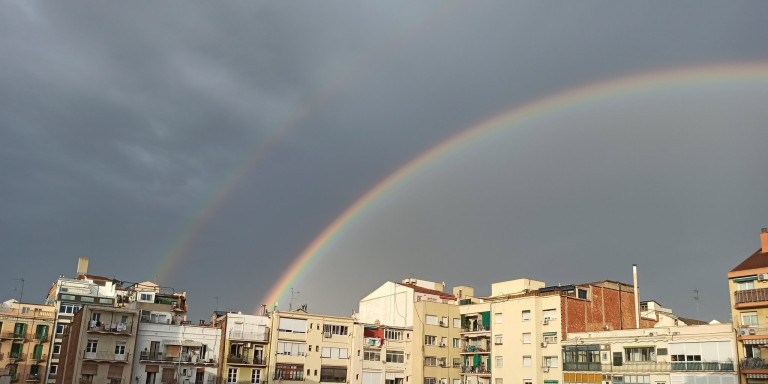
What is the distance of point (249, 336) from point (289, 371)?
21.0ft

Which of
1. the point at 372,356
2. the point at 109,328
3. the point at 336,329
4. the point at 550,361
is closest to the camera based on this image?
the point at 109,328

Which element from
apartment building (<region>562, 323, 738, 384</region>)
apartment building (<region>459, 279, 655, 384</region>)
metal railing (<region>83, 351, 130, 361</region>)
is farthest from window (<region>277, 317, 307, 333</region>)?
apartment building (<region>562, 323, 738, 384</region>)

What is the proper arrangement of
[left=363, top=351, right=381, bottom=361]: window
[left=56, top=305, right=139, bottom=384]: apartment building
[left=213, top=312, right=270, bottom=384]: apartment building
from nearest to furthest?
[left=56, top=305, right=139, bottom=384]: apartment building, [left=213, top=312, right=270, bottom=384]: apartment building, [left=363, top=351, right=381, bottom=361]: window

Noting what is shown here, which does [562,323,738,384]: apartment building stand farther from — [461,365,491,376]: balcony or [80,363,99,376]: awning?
[80,363,99,376]: awning

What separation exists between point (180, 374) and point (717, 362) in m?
55.6

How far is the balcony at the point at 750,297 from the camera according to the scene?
184 feet

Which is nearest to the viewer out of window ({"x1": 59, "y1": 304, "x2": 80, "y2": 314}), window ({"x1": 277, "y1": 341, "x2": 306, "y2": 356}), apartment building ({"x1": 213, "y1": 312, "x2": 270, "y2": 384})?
apartment building ({"x1": 213, "y1": 312, "x2": 270, "y2": 384})

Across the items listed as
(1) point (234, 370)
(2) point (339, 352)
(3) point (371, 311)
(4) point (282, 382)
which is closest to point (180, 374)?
(1) point (234, 370)

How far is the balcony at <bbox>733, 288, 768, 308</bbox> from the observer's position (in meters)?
56.2

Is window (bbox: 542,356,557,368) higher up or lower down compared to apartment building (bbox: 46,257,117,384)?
lower down

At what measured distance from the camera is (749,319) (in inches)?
2266

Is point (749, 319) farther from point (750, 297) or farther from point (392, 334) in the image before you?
point (392, 334)

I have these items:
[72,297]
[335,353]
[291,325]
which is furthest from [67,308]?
[335,353]

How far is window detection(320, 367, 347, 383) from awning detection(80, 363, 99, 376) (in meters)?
25.5
